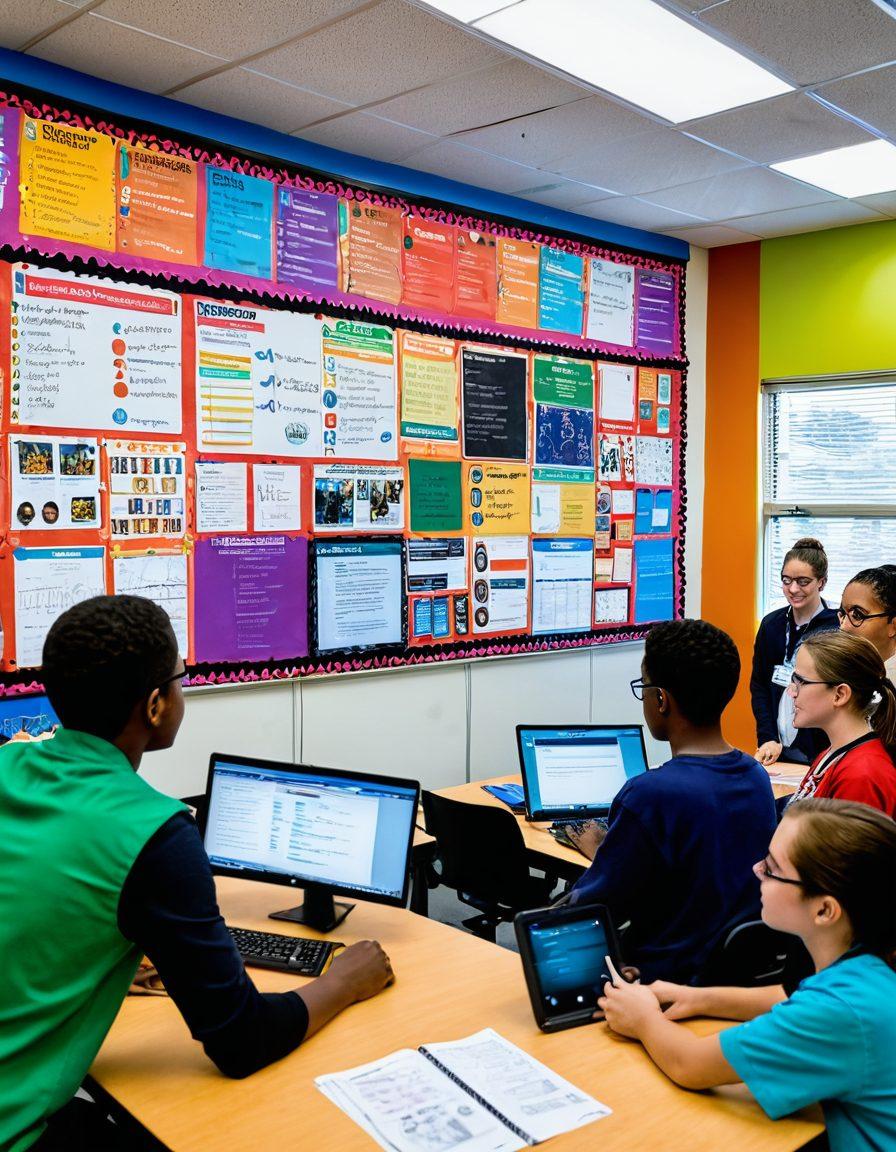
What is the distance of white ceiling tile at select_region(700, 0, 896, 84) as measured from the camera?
2.87 meters

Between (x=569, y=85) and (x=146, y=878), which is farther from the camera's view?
(x=569, y=85)

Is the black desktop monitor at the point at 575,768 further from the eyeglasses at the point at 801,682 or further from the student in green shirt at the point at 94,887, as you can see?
the student in green shirt at the point at 94,887

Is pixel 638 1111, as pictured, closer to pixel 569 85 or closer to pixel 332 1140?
pixel 332 1140

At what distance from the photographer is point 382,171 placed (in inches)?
168

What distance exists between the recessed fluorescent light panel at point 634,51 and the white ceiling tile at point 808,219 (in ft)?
4.74

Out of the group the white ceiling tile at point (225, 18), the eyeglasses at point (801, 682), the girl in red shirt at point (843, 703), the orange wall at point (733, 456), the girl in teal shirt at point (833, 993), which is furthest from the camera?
the orange wall at point (733, 456)

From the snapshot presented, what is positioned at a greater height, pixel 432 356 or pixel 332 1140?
pixel 432 356

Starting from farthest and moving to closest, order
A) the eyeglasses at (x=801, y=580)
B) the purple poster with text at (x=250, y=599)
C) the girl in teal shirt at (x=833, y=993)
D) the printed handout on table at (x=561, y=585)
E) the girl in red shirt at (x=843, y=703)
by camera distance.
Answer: the printed handout on table at (x=561, y=585)
the eyeglasses at (x=801, y=580)
the purple poster with text at (x=250, y=599)
the girl in red shirt at (x=843, y=703)
the girl in teal shirt at (x=833, y=993)

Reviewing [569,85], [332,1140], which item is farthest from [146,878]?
[569,85]

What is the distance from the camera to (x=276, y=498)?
13.0ft

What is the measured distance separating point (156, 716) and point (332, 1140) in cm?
67

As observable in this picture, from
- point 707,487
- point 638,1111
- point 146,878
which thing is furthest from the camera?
point 707,487

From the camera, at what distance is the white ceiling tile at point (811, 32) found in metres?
A: 2.87

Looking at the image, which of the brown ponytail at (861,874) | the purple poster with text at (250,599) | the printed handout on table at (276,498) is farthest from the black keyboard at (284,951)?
the printed handout on table at (276,498)
